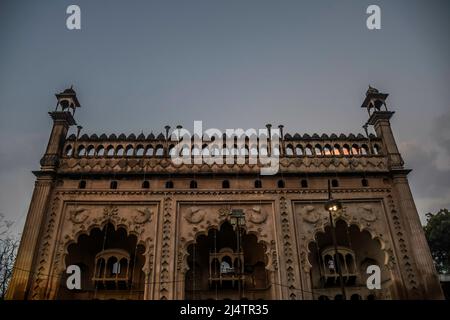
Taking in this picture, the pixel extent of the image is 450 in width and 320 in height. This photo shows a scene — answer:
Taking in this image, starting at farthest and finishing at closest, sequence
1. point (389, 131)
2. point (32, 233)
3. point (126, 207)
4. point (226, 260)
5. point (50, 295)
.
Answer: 1. point (389, 131)
2. point (226, 260)
3. point (126, 207)
4. point (32, 233)
5. point (50, 295)

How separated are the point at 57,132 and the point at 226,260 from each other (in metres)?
15.3

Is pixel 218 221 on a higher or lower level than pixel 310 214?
lower

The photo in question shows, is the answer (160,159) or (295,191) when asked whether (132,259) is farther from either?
(295,191)

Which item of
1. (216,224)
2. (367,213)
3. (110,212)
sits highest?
(110,212)

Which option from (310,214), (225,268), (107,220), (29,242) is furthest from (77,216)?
(310,214)

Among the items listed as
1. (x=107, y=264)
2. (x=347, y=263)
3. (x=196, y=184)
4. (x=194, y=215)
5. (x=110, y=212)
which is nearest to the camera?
(x=110, y=212)

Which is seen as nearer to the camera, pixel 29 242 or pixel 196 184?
pixel 29 242

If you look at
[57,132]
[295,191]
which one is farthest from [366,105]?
[57,132]

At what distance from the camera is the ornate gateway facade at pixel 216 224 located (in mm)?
20891

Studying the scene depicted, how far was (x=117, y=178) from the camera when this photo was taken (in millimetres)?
23750

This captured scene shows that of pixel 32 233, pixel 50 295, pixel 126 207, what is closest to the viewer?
pixel 50 295

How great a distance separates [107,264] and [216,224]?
775cm

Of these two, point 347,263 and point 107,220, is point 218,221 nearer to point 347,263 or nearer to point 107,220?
point 107,220

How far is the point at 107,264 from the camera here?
900 inches
